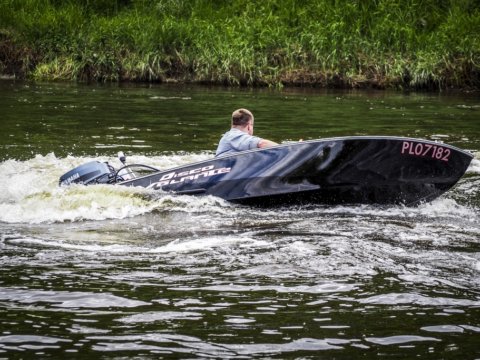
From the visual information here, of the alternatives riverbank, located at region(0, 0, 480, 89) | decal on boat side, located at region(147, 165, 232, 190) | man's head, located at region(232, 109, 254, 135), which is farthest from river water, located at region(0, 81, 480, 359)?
riverbank, located at region(0, 0, 480, 89)

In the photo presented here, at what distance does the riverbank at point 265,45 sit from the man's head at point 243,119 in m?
14.3

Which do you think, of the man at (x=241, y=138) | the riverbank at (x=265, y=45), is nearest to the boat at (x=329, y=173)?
the man at (x=241, y=138)

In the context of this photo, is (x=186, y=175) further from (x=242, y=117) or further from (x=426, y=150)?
(x=426, y=150)

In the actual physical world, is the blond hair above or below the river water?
above

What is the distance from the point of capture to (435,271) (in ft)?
21.6

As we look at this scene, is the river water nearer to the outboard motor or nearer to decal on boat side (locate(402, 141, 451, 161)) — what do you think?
the outboard motor

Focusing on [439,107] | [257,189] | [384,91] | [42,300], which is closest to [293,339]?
[42,300]

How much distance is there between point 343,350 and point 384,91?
765 inches

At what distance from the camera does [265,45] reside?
81.9 feet

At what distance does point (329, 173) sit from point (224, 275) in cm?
351

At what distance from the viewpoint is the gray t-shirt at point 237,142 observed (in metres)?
10.2

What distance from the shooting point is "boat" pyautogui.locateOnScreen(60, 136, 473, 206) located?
9.62 meters

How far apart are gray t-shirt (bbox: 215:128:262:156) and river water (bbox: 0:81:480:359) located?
0.72 meters

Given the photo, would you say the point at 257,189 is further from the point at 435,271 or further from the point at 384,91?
the point at 384,91
